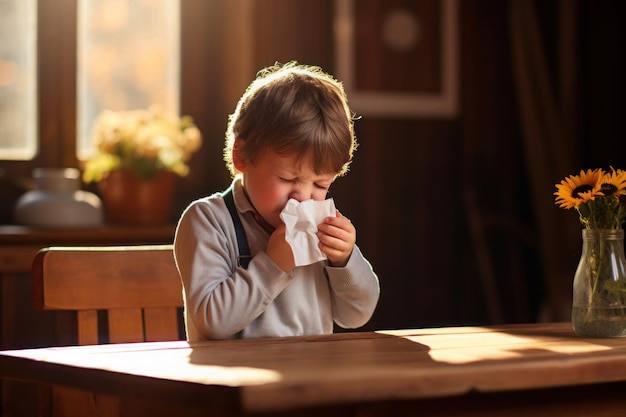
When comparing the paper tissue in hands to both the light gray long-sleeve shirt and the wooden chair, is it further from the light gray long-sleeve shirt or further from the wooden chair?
the wooden chair

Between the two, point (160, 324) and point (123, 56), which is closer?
point (160, 324)

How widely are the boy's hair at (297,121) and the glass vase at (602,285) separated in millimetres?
438

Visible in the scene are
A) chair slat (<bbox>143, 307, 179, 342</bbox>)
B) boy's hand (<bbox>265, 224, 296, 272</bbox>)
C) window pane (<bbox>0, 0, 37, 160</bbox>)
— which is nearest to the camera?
boy's hand (<bbox>265, 224, 296, 272</bbox>)

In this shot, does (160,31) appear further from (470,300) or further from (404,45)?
(470,300)

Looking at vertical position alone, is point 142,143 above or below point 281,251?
above

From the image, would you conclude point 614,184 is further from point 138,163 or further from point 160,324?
point 138,163

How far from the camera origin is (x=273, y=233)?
5.45ft

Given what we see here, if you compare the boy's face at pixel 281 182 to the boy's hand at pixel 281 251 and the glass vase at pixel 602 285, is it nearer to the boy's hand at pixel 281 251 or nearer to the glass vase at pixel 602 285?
the boy's hand at pixel 281 251

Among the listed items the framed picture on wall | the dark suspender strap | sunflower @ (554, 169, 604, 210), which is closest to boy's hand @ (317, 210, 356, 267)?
the dark suspender strap

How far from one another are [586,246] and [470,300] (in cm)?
278

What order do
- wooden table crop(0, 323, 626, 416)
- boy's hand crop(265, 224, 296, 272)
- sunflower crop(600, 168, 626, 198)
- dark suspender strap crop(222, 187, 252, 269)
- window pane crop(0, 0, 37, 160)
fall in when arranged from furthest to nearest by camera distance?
1. window pane crop(0, 0, 37, 160)
2. dark suspender strap crop(222, 187, 252, 269)
3. boy's hand crop(265, 224, 296, 272)
4. sunflower crop(600, 168, 626, 198)
5. wooden table crop(0, 323, 626, 416)

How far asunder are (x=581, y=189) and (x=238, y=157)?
23.0 inches

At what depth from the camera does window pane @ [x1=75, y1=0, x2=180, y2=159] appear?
12.9 feet

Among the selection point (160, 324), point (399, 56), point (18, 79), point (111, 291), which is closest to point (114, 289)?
point (111, 291)
